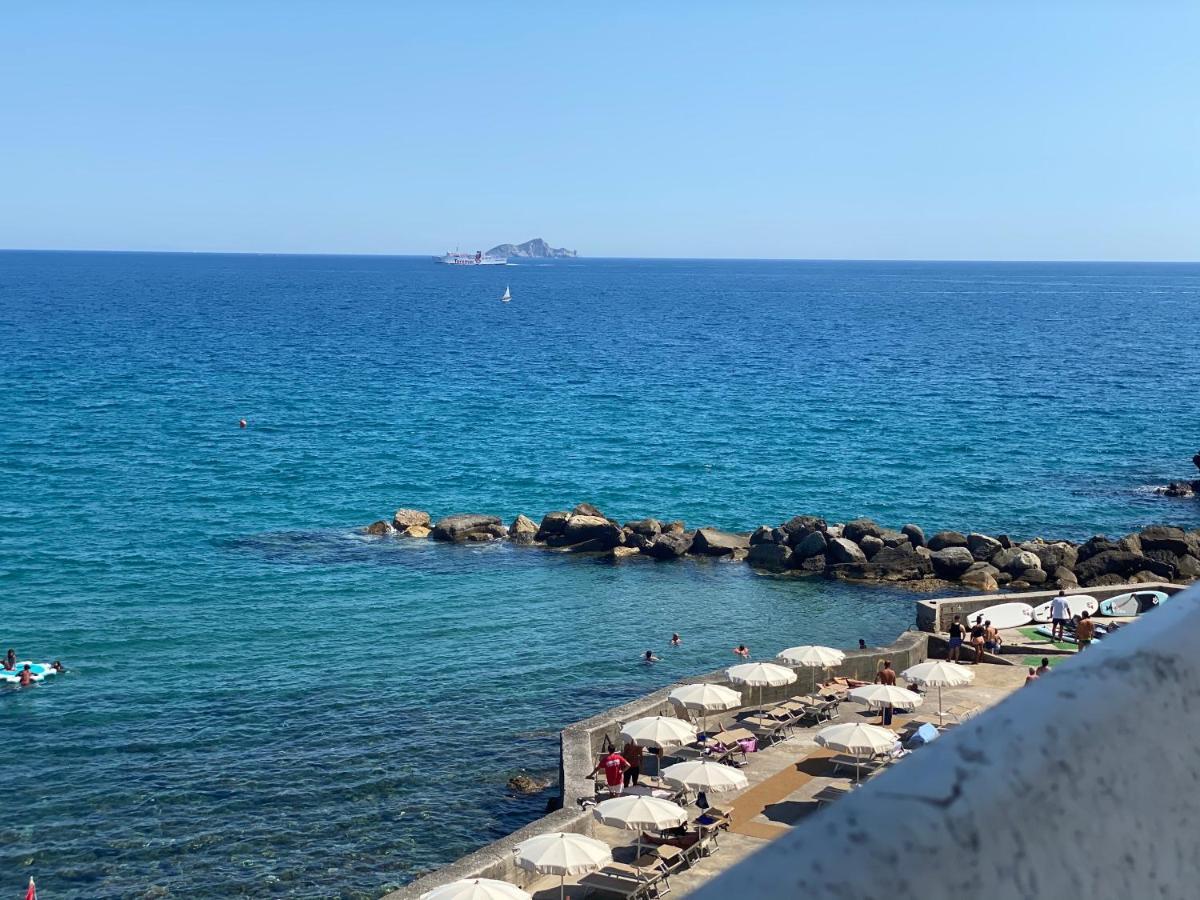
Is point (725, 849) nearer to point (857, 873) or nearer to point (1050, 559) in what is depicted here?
point (857, 873)

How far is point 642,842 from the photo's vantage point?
19172 millimetres

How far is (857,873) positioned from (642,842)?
18.8 metres

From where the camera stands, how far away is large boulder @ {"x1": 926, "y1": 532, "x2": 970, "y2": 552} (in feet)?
140

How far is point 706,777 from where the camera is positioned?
19.9 meters

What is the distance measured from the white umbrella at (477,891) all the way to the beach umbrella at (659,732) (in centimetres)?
574

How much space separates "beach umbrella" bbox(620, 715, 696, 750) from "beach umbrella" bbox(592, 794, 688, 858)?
3267mm

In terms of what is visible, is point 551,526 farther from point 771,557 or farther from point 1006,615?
point 1006,615

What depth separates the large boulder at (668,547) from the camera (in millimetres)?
43875

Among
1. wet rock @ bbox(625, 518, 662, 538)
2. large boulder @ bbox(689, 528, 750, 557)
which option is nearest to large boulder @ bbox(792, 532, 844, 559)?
large boulder @ bbox(689, 528, 750, 557)

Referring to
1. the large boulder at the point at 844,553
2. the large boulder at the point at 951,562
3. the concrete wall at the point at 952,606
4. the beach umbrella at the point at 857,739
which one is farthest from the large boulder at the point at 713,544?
the beach umbrella at the point at 857,739

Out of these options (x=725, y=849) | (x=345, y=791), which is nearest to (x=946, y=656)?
(x=725, y=849)

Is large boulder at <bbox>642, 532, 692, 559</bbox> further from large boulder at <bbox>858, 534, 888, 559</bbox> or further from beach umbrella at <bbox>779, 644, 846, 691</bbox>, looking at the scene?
beach umbrella at <bbox>779, 644, 846, 691</bbox>

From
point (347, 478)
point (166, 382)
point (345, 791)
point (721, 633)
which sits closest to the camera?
point (345, 791)

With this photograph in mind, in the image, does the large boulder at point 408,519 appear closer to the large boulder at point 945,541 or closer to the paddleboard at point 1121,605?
the large boulder at point 945,541
